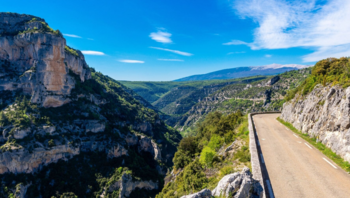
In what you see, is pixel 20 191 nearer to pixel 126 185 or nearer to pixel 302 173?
pixel 126 185

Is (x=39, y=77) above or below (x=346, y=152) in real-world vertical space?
above

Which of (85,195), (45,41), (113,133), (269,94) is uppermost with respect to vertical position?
(45,41)

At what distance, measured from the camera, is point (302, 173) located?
977cm

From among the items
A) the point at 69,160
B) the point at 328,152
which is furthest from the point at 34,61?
the point at 328,152

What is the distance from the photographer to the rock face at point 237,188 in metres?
Result: 7.15

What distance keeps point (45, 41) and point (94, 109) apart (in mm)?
31736

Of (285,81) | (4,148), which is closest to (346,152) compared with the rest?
(4,148)

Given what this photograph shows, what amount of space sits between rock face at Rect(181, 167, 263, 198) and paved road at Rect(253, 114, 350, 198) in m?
1.37

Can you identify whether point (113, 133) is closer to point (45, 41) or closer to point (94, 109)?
point (94, 109)

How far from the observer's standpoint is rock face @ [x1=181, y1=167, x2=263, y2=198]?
282 inches

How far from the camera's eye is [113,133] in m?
68.1

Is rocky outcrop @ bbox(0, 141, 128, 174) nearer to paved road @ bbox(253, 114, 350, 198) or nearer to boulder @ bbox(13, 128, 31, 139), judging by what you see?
boulder @ bbox(13, 128, 31, 139)

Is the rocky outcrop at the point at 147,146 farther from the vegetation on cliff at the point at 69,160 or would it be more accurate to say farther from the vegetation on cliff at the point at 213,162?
the vegetation on cliff at the point at 213,162

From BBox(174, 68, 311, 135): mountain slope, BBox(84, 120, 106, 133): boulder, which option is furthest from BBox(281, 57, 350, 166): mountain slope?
BBox(174, 68, 311, 135): mountain slope
